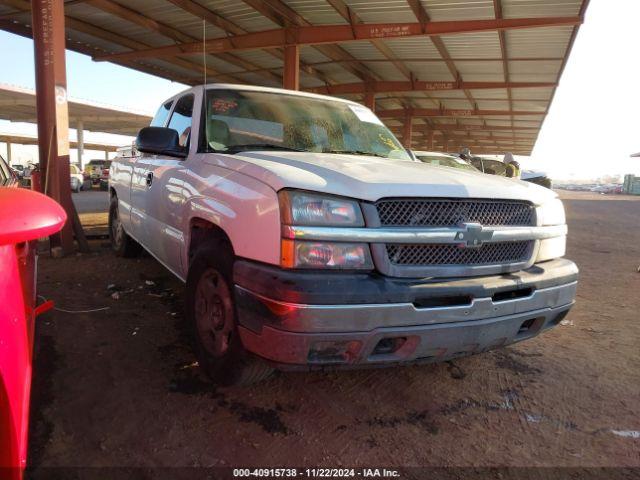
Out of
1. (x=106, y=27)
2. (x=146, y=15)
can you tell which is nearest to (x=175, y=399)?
(x=146, y=15)

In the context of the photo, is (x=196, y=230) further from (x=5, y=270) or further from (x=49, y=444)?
(x=5, y=270)

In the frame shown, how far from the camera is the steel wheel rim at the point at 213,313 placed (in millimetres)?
2553

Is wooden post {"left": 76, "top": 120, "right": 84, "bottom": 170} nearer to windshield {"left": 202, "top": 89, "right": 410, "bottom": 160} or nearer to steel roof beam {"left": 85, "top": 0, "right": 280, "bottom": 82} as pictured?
steel roof beam {"left": 85, "top": 0, "right": 280, "bottom": 82}

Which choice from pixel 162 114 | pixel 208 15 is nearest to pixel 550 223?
pixel 162 114

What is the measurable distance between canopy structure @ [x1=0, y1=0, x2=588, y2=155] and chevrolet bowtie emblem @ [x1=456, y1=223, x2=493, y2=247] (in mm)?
5700

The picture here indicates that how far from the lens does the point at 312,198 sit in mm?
2170

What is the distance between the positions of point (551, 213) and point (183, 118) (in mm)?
2900

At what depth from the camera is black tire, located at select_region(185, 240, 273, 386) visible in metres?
2.48

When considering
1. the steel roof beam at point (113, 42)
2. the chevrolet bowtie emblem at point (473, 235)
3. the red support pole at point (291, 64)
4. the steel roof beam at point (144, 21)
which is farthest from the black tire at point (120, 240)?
the steel roof beam at point (113, 42)

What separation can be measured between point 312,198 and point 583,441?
1.83 metres

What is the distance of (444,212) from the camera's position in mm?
2369

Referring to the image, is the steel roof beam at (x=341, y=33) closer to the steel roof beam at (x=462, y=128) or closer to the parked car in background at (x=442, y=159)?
the parked car in background at (x=442, y=159)

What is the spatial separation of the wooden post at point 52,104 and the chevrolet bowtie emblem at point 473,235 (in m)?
5.68

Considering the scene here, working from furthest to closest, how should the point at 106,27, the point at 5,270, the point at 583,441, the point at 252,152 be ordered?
the point at 106,27 < the point at 252,152 < the point at 583,441 < the point at 5,270
